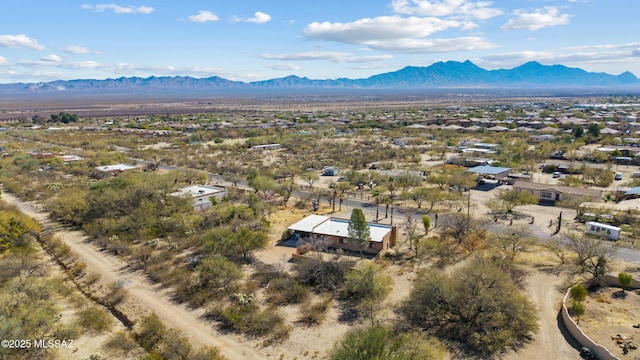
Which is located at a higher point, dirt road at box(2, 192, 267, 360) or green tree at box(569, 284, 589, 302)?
green tree at box(569, 284, 589, 302)


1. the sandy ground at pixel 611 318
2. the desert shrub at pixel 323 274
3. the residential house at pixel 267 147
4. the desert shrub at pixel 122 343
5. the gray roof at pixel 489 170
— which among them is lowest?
the desert shrub at pixel 122 343

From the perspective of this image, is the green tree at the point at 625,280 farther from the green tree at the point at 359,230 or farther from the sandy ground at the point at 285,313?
the green tree at the point at 359,230

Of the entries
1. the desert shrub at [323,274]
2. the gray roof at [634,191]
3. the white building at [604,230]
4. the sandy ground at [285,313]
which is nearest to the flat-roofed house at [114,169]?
the sandy ground at [285,313]

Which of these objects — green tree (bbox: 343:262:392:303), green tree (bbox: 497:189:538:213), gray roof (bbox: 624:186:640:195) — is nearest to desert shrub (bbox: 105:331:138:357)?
green tree (bbox: 343:262:392:303)

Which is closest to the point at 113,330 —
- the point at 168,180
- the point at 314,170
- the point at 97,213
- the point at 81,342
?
the point at 81,342

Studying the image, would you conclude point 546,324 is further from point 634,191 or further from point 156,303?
point 634,191

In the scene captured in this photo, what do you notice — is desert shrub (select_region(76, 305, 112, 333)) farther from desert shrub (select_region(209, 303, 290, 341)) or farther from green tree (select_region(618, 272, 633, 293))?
green tree (select_region(618, 272, 633, 293))

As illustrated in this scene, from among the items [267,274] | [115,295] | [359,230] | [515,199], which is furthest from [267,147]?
[115,295]
